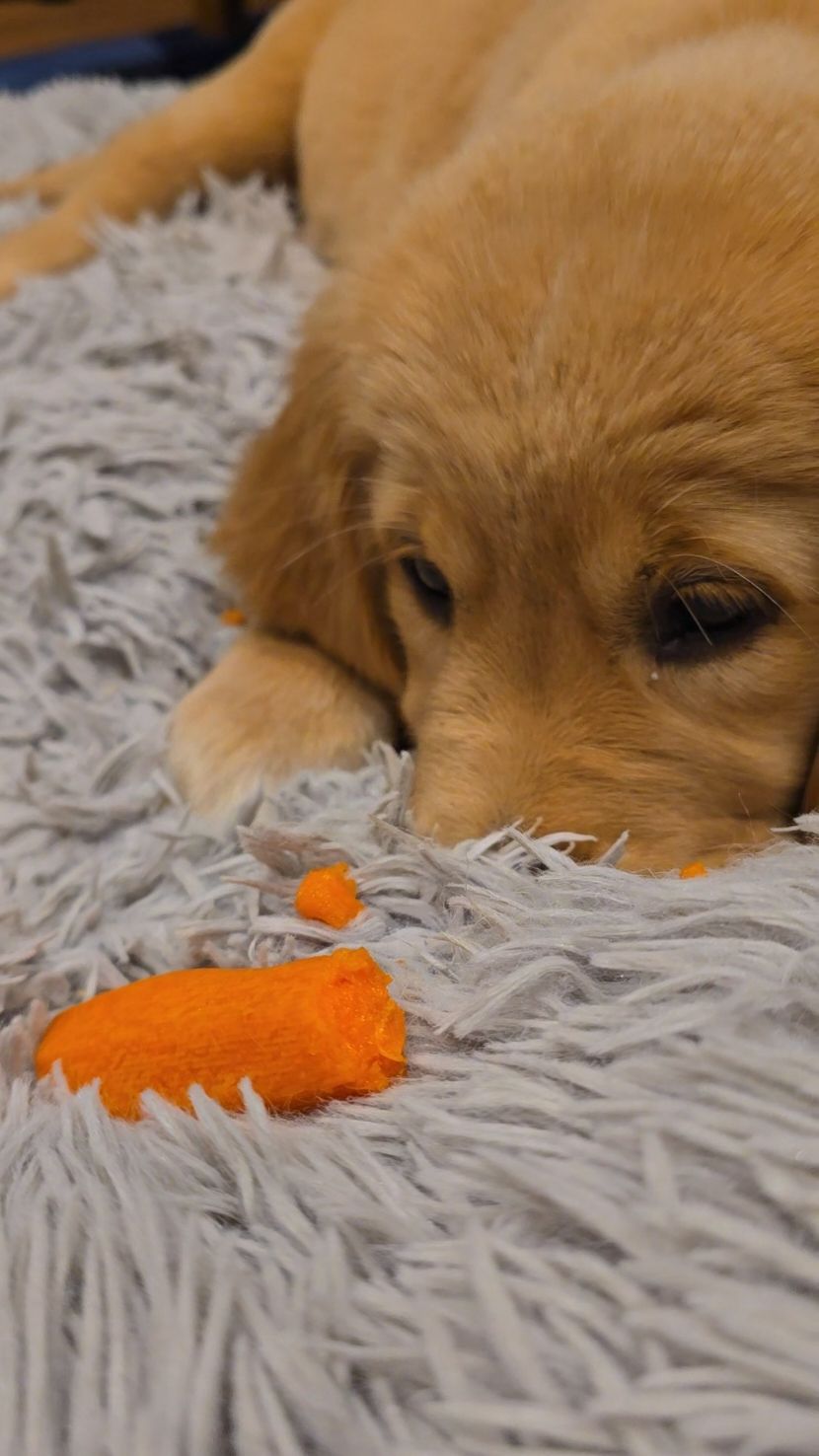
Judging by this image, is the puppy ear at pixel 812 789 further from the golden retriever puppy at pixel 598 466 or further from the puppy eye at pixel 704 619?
the puppy eye at pixel 704 619

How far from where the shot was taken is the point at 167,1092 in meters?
0.90

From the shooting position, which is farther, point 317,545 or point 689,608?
point 317,545

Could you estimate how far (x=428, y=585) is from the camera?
1.32 metres

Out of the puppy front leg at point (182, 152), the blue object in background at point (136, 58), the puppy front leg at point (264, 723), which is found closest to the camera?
the puppy front leg at point (264, 723)

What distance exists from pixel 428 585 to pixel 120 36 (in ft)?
15.4

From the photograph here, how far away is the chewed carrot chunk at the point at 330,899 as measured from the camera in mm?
1029

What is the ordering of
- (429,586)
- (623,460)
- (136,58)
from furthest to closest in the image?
(136,58) → (429,586) → (623,460)

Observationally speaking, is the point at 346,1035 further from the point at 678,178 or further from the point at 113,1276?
the point at 678,178

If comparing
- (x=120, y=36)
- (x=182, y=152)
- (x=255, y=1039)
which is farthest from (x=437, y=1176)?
(x=120, y=36)

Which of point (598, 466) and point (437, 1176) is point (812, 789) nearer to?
point (598, 466)

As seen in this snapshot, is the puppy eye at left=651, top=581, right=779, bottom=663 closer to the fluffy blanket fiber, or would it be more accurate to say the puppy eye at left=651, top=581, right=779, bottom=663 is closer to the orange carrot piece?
the fluffy blanket fiber

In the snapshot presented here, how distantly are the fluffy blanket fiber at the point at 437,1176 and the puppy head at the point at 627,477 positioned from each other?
4.6 inches

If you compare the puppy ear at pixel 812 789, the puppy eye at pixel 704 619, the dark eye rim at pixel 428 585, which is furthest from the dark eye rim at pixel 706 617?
the dark eye rim at pixel 428 585

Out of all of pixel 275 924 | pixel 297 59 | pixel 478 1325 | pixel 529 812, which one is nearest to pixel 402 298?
pixel 529 812
